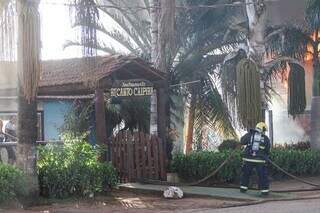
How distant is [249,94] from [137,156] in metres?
3.32

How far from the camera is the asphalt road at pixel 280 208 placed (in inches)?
480

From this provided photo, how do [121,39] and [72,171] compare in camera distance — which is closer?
[72,171]

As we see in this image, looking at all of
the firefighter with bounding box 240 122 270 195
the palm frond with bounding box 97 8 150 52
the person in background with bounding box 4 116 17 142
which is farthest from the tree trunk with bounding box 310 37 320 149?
the person in background with bounding box 4 116 17 142

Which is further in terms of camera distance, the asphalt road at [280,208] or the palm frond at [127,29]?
the palm frond at [127,29]

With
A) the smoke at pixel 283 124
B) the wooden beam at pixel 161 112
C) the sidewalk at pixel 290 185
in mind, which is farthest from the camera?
the smoke at pixel 283 124

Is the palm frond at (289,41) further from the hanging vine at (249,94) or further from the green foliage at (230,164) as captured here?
the hanging vine at (249,94)

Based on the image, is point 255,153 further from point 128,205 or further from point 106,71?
point 106,71

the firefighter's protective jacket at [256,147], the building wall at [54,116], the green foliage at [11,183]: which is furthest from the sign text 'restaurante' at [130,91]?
the green foliage at [11,183]

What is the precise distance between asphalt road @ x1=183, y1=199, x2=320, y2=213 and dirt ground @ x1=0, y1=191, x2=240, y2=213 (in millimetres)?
613

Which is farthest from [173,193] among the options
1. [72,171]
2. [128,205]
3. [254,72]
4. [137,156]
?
[254,72]

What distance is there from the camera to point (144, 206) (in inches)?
529

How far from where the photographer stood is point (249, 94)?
15.5 meters

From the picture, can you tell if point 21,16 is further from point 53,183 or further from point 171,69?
Answer: point 171,69

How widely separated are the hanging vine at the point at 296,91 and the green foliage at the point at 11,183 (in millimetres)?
9404
